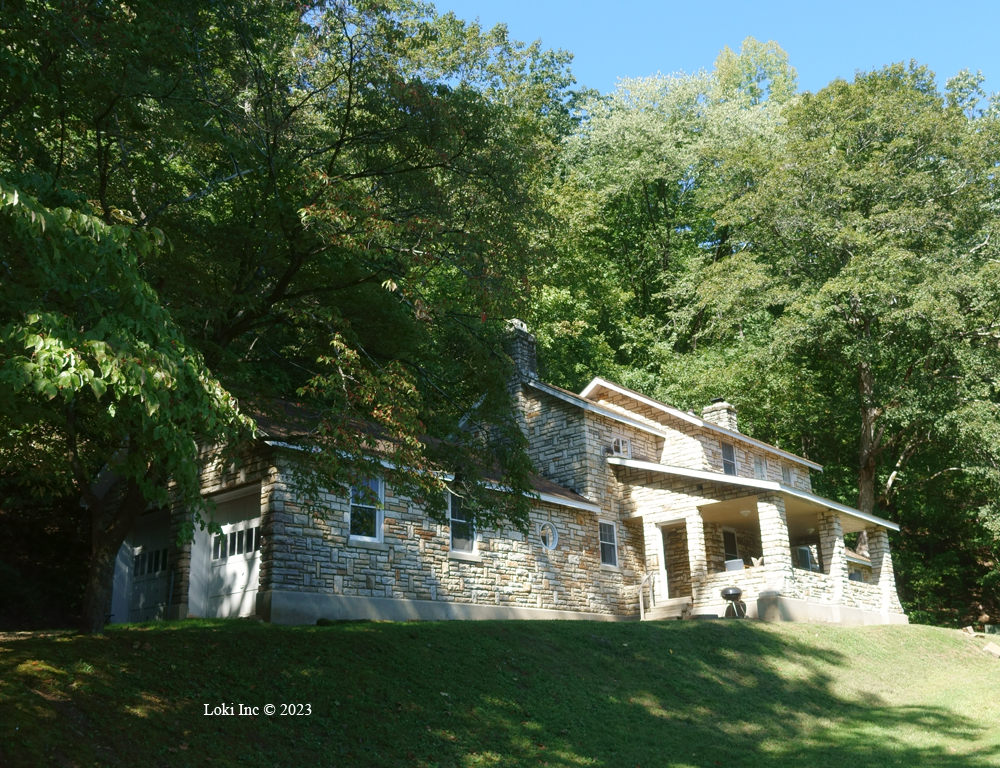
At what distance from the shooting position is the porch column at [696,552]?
21630 mm

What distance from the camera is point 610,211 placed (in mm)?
41562

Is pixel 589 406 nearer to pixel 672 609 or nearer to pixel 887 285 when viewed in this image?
pixel 672 609

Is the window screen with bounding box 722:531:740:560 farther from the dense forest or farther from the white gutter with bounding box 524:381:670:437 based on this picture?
the dense forest

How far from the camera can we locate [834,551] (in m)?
22.8

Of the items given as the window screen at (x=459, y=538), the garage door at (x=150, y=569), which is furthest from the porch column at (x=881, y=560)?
the garage door at (x=150, y=569)

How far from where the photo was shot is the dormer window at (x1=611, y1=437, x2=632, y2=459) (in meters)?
24.1

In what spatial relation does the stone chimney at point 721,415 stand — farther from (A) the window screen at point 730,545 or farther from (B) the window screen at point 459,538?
(B) the window screen at point 459,538

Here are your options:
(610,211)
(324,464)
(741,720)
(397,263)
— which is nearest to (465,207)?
(397,263)

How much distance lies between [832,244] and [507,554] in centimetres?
1690

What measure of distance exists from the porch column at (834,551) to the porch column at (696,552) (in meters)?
3.30

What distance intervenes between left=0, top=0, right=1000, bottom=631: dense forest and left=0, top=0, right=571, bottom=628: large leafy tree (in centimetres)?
5

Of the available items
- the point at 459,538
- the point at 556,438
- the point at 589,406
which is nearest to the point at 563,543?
the point at 459,538

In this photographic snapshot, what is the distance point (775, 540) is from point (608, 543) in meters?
4.17

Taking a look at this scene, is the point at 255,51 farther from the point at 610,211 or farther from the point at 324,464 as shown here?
the point at 610,211
